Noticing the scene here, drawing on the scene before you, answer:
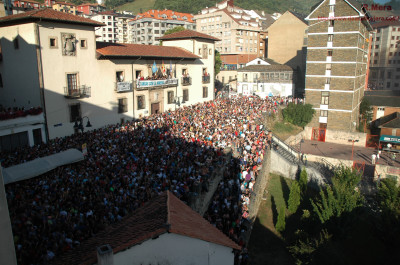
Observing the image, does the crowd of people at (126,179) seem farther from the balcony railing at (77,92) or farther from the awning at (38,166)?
the balcony railing at (77,92)

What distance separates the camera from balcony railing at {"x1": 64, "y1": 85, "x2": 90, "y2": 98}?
78.5 feet

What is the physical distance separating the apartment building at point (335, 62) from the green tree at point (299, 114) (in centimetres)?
126

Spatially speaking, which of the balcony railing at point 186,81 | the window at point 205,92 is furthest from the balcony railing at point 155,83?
the window at point 205,92

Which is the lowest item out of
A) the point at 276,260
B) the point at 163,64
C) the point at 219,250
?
the point at 276,260

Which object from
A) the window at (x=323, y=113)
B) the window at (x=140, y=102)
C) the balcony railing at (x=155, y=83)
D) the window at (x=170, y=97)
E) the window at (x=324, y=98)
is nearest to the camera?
the balcony railing at (x=155, y=83)

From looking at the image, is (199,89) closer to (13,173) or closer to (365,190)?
(365,190)

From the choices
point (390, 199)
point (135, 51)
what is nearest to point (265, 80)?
point (135, 51)

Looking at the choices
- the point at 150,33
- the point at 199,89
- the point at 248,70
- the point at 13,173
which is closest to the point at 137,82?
the point at 199,89

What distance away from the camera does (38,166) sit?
15758 mm

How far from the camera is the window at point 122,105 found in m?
28.6

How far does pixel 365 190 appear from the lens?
2656cm

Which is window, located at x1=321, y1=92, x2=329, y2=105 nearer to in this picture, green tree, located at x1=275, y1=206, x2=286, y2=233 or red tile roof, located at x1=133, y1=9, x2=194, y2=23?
green tree, located at x1=275, y1=206, x2=286, y2=233

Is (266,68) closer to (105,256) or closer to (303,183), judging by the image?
(303,183)

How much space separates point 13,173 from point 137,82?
1629 centimetres
